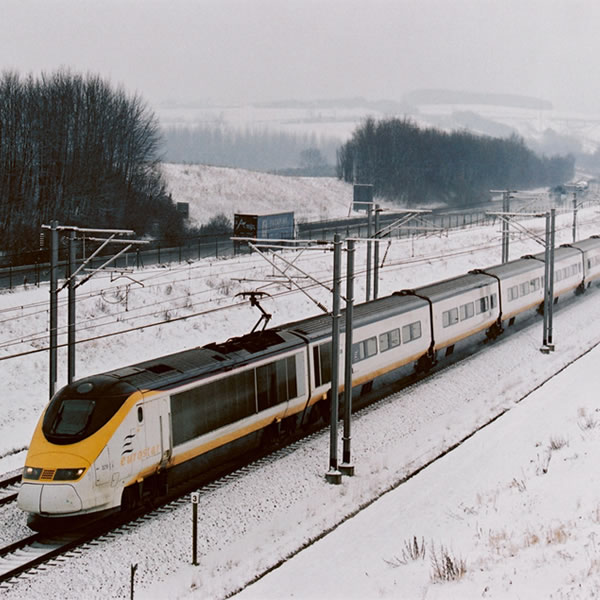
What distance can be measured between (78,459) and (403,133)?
13368 centimetres

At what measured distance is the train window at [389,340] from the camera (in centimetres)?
3194

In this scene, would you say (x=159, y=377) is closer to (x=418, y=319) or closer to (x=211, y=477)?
(x=211, y=477)

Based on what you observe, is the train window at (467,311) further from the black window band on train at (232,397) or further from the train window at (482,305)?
the black window band on train at (232,397)

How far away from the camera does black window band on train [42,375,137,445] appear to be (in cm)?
1980

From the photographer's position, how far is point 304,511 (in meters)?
21.4

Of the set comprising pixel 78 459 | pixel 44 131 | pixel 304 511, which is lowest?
pixel 304 511

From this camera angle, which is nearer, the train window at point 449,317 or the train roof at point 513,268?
the train window at point 449,317

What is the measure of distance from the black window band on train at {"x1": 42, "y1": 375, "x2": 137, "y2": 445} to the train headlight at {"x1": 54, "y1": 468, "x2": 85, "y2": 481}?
646mm

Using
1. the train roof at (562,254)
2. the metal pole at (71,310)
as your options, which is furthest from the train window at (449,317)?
the metal pole at (71,310)

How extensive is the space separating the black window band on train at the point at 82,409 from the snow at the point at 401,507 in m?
2.35

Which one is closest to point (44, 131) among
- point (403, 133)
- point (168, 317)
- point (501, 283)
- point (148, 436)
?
point (168, 317)

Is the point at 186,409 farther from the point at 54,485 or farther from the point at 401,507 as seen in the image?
the point at 401,507

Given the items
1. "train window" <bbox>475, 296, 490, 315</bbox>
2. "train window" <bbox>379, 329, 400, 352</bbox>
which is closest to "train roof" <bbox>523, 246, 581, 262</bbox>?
"train window" <bbox>475, 296, 490, 315</bbox>

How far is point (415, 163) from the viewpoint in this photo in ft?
476
